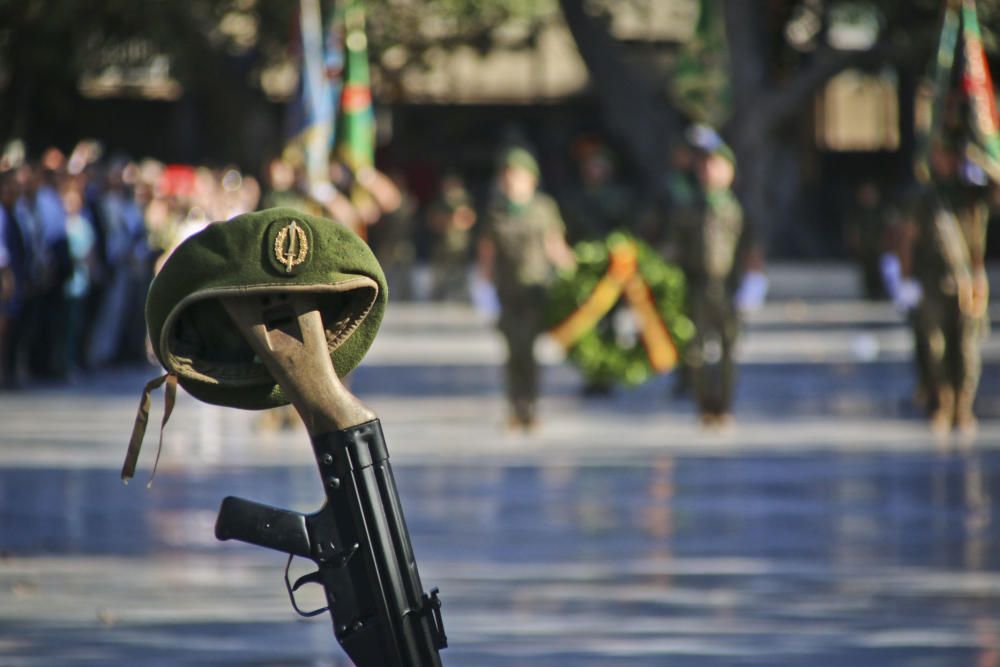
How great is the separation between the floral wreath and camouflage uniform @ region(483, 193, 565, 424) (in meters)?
2.12

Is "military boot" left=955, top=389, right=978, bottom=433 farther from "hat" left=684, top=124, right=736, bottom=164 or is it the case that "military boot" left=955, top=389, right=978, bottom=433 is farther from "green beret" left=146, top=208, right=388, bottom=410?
"green beret" left=146, top=208, right=388, bottom=410

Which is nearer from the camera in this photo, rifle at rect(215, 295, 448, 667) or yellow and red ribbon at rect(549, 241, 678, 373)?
rifle at rect(215, 295, 448, 667)

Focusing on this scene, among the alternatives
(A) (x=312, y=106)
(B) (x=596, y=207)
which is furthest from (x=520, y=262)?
(B) (x=596, y=207)

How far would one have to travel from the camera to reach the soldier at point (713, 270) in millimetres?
16344

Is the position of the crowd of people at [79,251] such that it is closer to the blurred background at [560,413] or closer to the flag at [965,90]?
the blurred background at [560,413]

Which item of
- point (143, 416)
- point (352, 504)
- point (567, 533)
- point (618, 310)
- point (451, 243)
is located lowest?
point (451, 243)

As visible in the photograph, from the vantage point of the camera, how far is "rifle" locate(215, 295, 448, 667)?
4434 millimetres

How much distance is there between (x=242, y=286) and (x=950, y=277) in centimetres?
1229

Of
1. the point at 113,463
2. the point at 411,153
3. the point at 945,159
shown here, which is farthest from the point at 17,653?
the point at 411,153

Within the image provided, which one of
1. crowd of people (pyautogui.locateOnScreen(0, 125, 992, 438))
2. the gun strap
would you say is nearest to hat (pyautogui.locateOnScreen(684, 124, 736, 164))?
crowd of people (pyautogui.locateOnScreen(0, 125, 992, 438))

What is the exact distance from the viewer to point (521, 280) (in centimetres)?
1623

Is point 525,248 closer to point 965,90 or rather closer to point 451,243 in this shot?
point 965,90

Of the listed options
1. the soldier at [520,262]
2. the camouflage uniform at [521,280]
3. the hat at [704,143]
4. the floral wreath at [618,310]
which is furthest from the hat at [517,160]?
the floral wreath at [618,310]

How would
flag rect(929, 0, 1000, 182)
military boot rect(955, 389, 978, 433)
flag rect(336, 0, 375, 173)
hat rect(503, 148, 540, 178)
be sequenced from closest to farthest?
hat rect(503, 148, 540, 178)
military boot rect(955, 389, 978, 433)
flag rect(929, 0, 1000, 182)
flag rect(336, 0, 375, 173)
